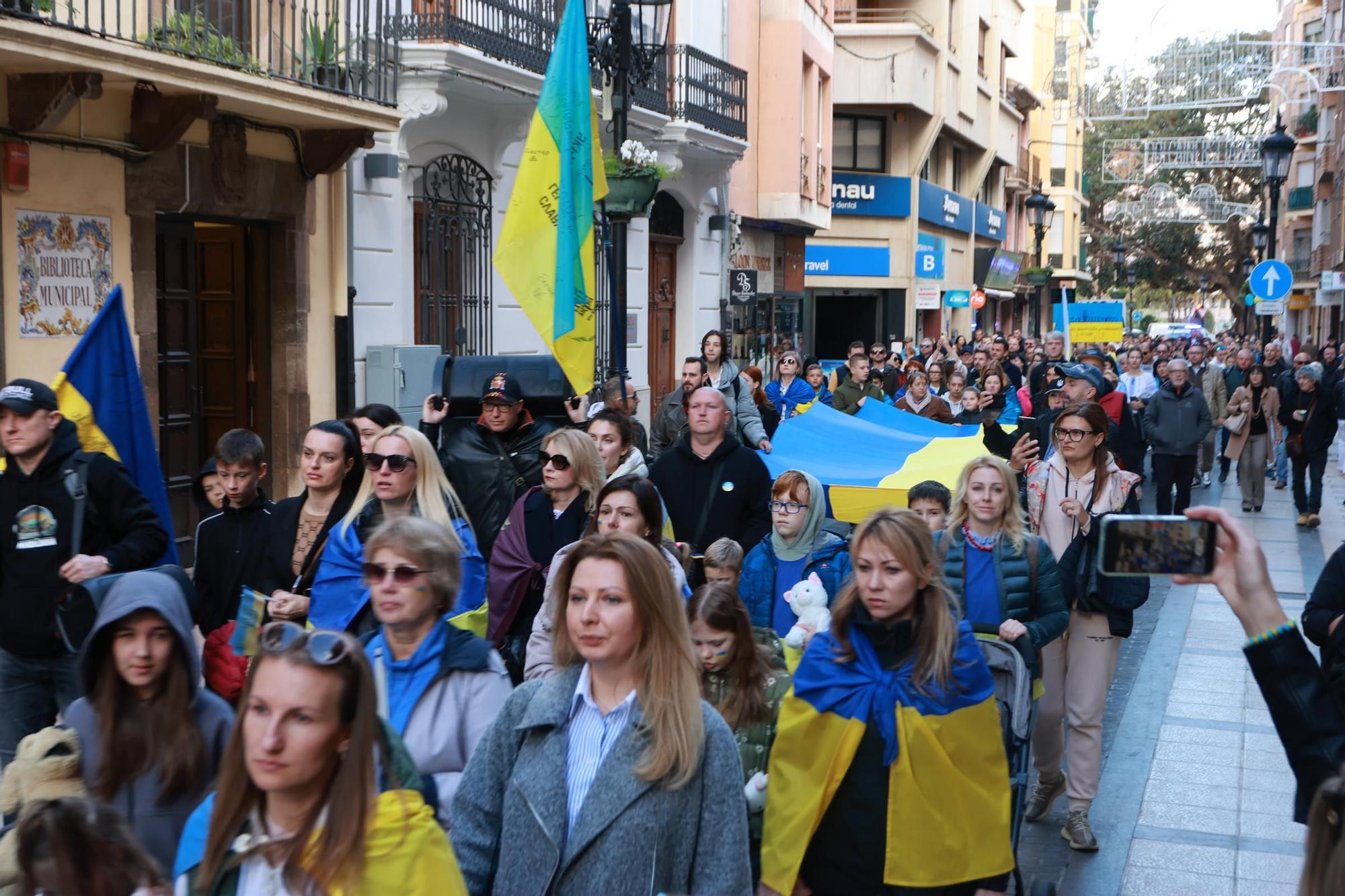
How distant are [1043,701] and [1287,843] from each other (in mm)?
1212

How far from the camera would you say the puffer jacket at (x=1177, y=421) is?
612 inches

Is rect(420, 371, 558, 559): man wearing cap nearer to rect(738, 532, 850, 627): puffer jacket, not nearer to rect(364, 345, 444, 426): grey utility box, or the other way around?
rect(738, 532, 850, 627): puffer jacket

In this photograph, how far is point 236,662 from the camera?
18.1ft

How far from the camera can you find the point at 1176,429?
51.1 feet

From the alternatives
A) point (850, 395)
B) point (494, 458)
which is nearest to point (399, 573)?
point (494, 458)

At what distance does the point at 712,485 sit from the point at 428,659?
3.96 meters

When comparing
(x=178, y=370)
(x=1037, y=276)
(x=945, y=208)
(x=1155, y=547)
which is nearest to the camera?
(x=1155, y=547)

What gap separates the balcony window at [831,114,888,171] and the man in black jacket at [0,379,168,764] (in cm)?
3550

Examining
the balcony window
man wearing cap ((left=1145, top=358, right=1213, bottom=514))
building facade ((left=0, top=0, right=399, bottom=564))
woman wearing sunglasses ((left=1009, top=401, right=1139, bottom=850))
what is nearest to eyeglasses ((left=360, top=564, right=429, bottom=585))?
woman wearing sunglasses ((left=1009, top=401, right=1139, bottom=850))

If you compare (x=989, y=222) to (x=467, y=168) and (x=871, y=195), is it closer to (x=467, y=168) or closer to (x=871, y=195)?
(x=871, y=195)

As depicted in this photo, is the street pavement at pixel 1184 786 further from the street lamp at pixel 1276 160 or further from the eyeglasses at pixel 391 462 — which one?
the street lamp at pixel 1276 160

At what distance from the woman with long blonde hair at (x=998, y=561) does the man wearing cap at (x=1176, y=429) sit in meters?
9.78

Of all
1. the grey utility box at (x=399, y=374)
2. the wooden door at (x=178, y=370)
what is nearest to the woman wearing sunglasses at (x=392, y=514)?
the wooden door at (x=178, y=370)

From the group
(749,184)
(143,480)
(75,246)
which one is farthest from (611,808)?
(749,184)
